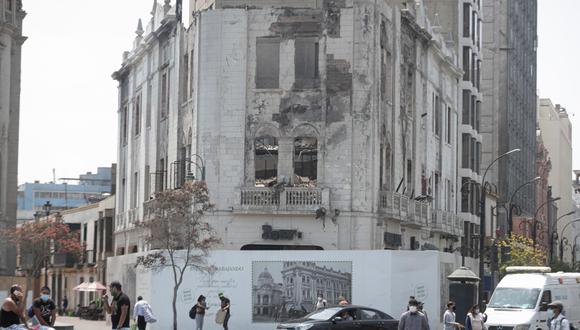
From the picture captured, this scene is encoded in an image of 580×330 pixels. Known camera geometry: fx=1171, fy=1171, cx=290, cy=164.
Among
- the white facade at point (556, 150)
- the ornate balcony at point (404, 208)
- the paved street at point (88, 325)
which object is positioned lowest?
the paved street at point (88, 325)

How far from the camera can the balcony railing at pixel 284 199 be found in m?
48.8

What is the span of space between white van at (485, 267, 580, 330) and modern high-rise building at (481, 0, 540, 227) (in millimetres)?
47787

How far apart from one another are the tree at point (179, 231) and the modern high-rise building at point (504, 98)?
152 feet

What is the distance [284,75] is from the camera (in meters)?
49.8

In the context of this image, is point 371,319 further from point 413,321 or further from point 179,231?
point 179,231

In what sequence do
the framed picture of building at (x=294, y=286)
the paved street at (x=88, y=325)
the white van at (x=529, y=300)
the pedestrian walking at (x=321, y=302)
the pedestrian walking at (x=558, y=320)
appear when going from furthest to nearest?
the paved street at (x=88, y=325) < the framed picture of building at (x=294, y=286) < the pedestrian walking at (x=321, y=302) < the white van at (x=529, y=300) < the pedestrian walking at (x=558, y=320)

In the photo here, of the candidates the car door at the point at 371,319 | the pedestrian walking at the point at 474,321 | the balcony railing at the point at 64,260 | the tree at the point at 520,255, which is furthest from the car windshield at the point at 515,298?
the balcony railing at the point at 64,260

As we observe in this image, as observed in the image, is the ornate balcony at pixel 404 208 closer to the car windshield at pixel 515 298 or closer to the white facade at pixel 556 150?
the car windshield at pixel 515 298

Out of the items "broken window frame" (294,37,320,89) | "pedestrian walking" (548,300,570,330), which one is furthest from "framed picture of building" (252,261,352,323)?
"pedestrian walking" (548,300,570,330)

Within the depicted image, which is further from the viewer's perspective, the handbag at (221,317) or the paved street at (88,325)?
the paved street at (88,325)

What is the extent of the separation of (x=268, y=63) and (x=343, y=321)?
61.4 feet

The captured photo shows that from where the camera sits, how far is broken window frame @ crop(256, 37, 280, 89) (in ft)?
163

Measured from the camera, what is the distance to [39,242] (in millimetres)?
70500

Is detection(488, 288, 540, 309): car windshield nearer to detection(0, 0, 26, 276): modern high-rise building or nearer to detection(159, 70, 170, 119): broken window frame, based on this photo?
detection(159, 70, 170, 119): broken window frame
